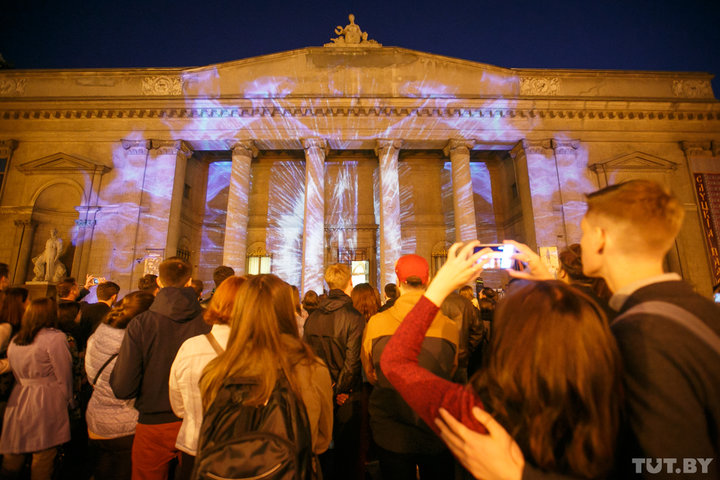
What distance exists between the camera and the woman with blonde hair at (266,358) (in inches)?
60.2

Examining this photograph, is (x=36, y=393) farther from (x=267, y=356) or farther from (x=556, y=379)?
(x=556, y=379)

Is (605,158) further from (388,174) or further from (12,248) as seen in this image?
(12,248)

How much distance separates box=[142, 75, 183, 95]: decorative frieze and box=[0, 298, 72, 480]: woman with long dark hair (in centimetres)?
1535

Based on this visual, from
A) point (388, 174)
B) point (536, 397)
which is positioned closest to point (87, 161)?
point (388, 174)

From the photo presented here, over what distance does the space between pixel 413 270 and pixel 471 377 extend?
1.39 metres

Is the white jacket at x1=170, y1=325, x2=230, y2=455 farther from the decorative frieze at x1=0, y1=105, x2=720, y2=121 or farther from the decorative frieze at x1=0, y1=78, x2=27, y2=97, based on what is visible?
the decorative frieze at x1=0, y1=78, x2=27, y2=97

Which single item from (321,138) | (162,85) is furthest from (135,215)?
(321,138)

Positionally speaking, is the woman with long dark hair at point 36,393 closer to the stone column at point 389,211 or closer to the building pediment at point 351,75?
the stone column at point 389,211

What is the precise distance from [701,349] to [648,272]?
38cm

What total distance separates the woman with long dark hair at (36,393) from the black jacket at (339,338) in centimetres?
244

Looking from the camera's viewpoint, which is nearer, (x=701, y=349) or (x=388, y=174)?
(x=701, y=349)

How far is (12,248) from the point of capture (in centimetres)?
1378

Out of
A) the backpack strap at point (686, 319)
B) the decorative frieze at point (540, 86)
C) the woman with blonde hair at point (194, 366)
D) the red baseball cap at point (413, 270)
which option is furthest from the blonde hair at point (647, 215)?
the decorative frieze at point (540, 86)

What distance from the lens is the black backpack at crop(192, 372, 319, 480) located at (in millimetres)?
1324
